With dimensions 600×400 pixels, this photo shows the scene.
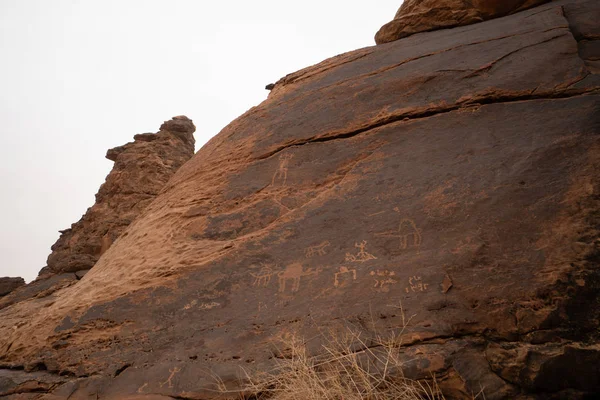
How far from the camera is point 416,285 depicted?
7.73ft

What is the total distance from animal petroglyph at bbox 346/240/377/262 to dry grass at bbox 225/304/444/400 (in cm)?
53

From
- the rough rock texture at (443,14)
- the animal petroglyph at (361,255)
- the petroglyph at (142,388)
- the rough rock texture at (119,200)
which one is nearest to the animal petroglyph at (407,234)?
the animal petroglyph at (361,255)

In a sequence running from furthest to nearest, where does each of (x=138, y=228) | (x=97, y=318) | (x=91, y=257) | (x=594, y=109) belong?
1. (x=91, y=257)
2. (x=138, y=228)
3. (x=97, y=318)
4. (x=594, y=109)

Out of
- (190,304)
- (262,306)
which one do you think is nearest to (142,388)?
(190,304)

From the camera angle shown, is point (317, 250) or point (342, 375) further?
point (317, 250)

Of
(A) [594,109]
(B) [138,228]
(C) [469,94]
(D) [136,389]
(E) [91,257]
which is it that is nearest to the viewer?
(D) [136,389]

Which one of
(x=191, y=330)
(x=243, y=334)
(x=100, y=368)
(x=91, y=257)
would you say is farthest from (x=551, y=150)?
(x=91, y=257)

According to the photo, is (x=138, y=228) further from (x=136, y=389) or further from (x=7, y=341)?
(x=136, y=389)

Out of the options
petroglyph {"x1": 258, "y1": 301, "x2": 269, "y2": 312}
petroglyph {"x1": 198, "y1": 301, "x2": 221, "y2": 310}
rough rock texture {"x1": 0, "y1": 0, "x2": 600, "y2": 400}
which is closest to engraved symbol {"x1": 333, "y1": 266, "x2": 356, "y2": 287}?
rough rock texture {"x1": 0, "y1": 0, "x2": 600, "y2": 400}

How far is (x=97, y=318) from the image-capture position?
3064 mm

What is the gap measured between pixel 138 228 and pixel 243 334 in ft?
6.85

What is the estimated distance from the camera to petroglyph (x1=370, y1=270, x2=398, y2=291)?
244cm

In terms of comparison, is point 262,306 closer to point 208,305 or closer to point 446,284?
point 208,305

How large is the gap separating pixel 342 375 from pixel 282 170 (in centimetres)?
197
